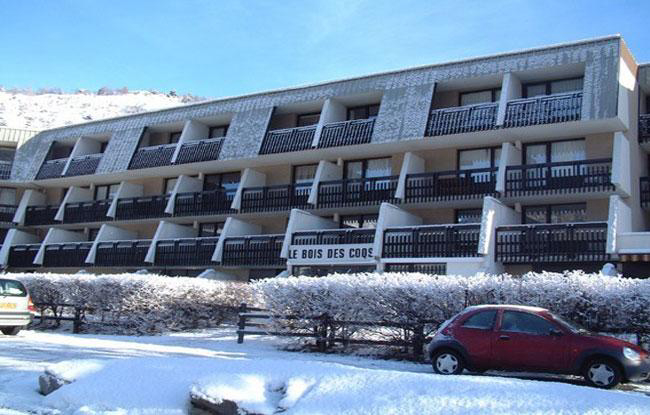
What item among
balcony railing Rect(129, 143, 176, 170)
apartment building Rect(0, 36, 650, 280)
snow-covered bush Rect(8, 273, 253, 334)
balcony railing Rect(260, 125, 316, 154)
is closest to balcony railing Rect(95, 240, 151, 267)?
apartment building Rect(0, 36, 650, 280)

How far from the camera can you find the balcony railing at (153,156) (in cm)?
3341

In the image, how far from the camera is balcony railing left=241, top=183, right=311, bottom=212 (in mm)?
29219

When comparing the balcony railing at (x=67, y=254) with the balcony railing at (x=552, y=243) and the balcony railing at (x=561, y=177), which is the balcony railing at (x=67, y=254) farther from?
the balcony railing at (x=561, y=177)

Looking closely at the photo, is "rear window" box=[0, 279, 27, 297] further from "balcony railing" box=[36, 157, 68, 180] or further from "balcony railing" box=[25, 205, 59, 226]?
"balcony railing" box=[25, 205, 59, 226]

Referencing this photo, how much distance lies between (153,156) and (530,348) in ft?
86.7

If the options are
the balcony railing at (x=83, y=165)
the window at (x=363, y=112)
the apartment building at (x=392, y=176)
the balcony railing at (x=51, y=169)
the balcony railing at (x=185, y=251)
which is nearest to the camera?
the apartment building at (x=392, y=176)

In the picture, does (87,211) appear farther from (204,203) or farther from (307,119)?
(307,119)

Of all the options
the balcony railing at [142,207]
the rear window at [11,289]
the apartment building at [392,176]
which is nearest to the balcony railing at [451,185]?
the apartment building at [392,176]

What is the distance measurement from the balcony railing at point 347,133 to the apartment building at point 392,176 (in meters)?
0.06

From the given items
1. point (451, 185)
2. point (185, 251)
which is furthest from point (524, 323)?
point (185, 251)

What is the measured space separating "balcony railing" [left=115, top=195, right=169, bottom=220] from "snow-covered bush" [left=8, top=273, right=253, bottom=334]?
11.3 meters

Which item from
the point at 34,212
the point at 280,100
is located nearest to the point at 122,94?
the point at 34,212

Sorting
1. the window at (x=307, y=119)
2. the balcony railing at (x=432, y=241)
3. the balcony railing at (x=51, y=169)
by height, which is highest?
the window at (x=307, y=119)

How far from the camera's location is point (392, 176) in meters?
26.9
